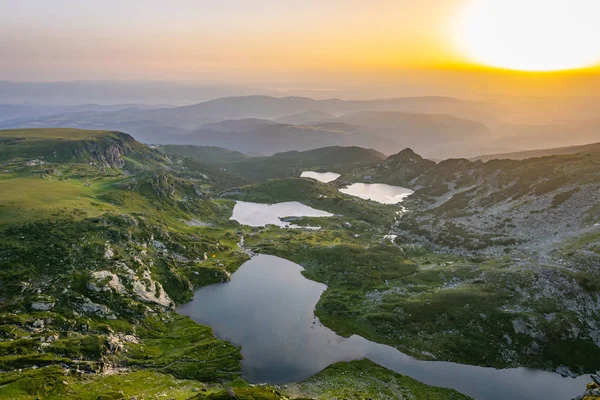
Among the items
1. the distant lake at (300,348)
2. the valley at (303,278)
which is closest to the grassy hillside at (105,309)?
the valley at (303,278)

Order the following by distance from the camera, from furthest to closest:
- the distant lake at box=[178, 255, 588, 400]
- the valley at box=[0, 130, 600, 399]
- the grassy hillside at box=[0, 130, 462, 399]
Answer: the distant lake at box=[178, 255, 588, 400] → the valley at box=[0, 130, 600, 399] → the grassy hillside at box=[0, 130, 462, 399]

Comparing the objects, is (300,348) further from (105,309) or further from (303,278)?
(105,309)

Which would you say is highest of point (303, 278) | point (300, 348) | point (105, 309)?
point (105, 309)

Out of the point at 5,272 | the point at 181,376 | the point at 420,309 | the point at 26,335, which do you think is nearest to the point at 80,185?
the point at 5,272

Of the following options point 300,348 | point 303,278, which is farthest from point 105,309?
point 303,278

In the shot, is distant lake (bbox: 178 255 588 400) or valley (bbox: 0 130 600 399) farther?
distant lake (bbox: 178 255 588 400)

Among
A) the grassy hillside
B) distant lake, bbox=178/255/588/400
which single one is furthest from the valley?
distant lake, bbox=178/255/588/400

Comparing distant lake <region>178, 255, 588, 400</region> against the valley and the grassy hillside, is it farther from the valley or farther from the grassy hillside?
the grassy hillside

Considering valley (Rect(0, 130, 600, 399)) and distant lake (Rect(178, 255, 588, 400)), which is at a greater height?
valley (Rect(0, 130, 600, 399))
